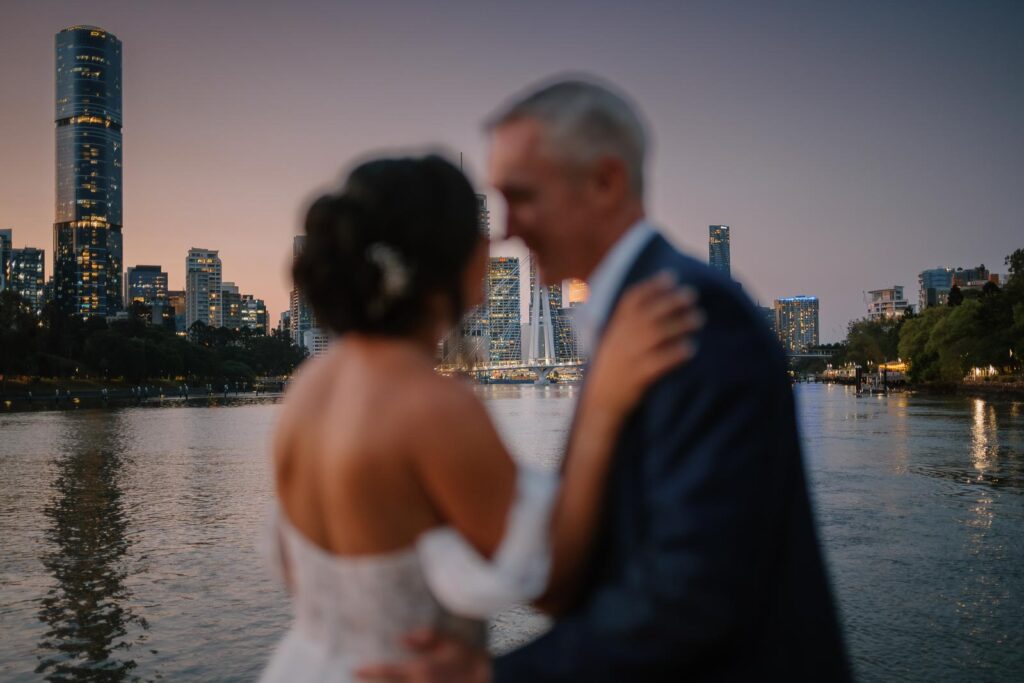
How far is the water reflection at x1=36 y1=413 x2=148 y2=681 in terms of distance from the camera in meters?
6.55

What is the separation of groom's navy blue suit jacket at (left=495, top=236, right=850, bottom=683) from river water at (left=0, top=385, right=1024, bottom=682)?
5296 millimetres

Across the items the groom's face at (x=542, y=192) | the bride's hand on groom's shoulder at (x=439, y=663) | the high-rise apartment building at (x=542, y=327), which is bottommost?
the bride's hand on groom's shoulder at (x=439, y=663)

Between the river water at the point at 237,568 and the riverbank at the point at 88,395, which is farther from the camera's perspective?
the riverbank at the point at 88,395

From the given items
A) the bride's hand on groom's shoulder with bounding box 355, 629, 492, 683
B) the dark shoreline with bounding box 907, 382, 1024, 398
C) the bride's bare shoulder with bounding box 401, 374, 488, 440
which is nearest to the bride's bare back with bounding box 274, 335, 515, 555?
the bride's bare shoulder with bounding box 401, 374, 488, 440

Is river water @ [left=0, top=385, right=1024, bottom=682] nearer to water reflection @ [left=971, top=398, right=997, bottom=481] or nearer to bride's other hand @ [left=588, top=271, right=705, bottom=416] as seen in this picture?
water reflection @ [left=971, top=398, right=997, bottom=481]

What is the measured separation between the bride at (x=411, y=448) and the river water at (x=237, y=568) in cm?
520

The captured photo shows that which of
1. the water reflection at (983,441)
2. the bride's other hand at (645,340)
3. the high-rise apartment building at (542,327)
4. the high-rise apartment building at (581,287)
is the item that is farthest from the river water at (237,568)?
the high-rise apartment building at (542,327)

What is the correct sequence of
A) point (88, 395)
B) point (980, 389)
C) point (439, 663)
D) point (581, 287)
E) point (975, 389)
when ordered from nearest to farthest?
point (439, 663)
point (581, 287)
point (980, 389)
point (975, 389)
point (88, 395)

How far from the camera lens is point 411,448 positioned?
55.0 inches

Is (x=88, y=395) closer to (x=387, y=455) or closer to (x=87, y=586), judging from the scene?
(x=87, y=586)

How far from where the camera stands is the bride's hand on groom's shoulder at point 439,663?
150cm

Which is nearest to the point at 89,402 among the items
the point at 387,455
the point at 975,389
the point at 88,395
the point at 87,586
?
the point at 88,395

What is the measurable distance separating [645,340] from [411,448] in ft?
1.33

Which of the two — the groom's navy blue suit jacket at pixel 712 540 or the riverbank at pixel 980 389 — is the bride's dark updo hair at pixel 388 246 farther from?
the riverbank at pixel 980 389
